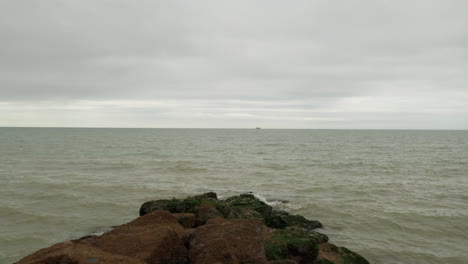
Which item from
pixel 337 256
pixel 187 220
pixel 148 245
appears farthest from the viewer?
pixel 187 220

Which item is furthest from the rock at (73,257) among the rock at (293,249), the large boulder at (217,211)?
the large boulder at (217,211)

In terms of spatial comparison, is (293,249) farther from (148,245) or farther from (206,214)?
(148,245)

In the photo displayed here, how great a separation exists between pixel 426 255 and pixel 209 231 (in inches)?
330

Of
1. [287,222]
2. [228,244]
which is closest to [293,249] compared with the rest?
[228,244]

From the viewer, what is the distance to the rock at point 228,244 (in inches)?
239

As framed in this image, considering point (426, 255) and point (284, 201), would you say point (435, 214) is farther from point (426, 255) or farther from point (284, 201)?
point (284, 201)

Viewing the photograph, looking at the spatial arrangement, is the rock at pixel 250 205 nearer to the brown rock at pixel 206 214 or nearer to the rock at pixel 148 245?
the brown rock at pixel 206 214

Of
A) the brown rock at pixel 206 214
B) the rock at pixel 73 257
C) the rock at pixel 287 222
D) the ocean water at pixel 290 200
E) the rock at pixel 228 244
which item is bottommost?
the ocean water at pixel 290 200

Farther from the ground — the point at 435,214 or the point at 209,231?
the point at 209,231

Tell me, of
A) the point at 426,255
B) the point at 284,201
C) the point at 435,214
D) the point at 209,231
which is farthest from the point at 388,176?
the point at 209,231

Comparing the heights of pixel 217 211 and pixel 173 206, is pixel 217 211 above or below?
above

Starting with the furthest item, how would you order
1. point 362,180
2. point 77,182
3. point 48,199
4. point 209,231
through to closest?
point 362,180 → point 77,182 → point 48,199 → point 209,231

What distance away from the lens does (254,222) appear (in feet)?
23.7

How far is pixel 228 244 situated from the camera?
6.35 metres
